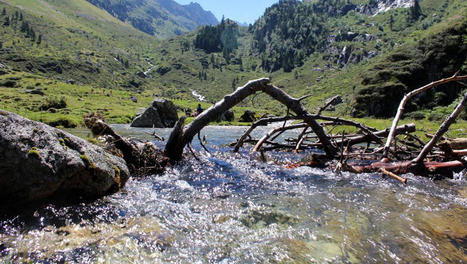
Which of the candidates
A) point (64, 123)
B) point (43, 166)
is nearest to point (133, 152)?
point (43, 166)

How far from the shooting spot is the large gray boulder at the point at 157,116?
151 feet

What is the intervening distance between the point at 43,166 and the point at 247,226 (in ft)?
13.0

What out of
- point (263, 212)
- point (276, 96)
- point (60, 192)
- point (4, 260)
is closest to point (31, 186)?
point (60, 192)

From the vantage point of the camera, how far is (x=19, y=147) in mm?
4520

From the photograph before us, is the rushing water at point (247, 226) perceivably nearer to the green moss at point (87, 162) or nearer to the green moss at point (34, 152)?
the green moss at point (87, 162)

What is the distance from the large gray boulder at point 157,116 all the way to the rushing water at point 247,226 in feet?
131

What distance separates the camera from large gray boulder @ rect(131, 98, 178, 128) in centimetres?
4606

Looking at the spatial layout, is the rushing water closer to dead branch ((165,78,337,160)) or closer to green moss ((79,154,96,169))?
green moss ((79,154,96,169))

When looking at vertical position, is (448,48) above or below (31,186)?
above

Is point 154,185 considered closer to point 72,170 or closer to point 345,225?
point 72,170

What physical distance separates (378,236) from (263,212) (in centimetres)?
234

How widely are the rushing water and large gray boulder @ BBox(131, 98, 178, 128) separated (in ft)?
131

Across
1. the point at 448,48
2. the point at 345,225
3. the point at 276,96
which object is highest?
the point at 448,48

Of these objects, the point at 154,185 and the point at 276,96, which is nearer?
the point at 154,185
